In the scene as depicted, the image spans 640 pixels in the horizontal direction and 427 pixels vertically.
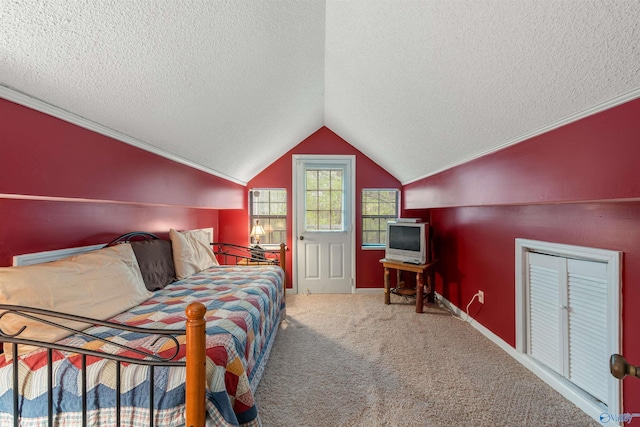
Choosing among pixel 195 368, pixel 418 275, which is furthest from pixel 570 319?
pixel 195 368

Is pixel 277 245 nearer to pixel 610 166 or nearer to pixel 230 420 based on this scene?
pixel 230 420

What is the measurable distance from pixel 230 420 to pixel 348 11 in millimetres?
2168

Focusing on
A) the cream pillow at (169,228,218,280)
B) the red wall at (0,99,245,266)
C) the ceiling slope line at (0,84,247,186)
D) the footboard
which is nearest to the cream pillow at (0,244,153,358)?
the footboard

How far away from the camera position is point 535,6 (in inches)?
38.7

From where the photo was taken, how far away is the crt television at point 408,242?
3.42 meters

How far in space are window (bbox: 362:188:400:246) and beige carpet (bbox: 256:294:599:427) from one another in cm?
155

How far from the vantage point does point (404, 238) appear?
362 centimetres

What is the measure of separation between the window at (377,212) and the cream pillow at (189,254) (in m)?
2.39

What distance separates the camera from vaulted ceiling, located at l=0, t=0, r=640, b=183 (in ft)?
3.29

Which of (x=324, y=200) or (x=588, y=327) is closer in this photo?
(x=588, y=327)

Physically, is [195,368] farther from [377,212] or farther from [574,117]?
[377,212]

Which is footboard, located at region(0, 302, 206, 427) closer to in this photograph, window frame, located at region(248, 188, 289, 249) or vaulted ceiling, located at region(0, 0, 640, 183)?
vaulted ceiling, located at region(0, 0, 640, 183)

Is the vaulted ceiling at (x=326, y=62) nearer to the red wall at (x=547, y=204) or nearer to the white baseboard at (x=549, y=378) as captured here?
the red wall at (x=547, y=204)

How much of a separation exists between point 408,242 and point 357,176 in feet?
4.41
